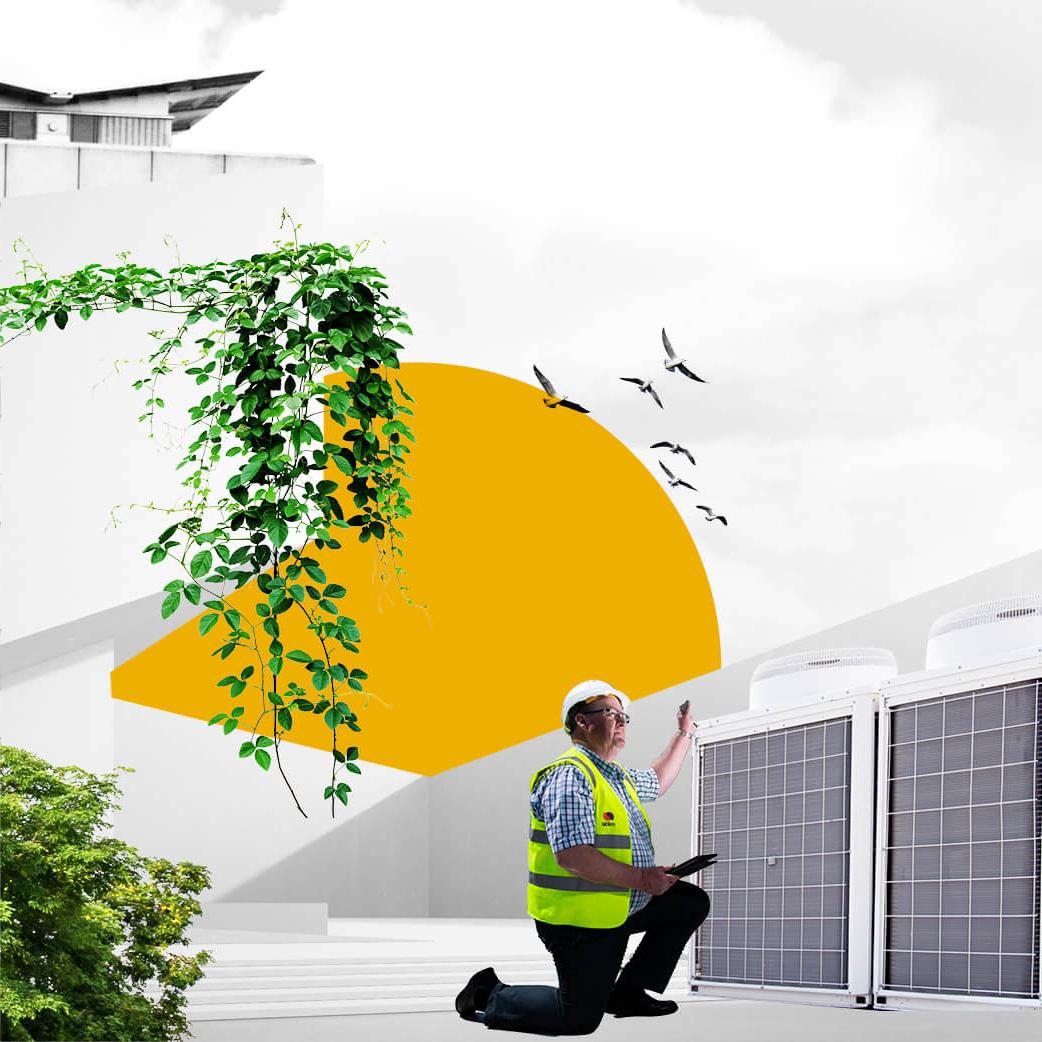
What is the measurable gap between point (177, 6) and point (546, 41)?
2.73m

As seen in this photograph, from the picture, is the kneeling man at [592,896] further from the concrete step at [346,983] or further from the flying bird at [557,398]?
the concrete step at [346,983]

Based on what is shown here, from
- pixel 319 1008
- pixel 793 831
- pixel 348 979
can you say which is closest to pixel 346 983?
pixel 348 979

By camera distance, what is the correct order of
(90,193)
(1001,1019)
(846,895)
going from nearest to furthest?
(1001,1019) → (846,895) → (90,193)

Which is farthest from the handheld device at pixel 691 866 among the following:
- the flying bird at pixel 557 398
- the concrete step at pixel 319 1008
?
the concrete step at pixel 319 1008

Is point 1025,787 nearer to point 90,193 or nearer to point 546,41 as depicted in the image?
point 90,193

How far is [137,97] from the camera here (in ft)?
30.5

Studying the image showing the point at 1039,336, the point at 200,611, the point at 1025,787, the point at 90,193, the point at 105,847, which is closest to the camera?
the point at 1025,787

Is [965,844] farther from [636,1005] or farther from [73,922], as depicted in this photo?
[73,922]

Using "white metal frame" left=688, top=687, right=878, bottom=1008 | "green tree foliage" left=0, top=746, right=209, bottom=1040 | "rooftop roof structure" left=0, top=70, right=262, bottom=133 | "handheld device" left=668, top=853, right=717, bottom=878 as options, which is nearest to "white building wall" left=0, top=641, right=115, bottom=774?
"rooftop roof structure" left=0, top=70, right=262, bottom=133

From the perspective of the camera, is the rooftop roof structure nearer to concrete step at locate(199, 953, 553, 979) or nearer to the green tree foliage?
concrete step at locate(199, 953, 553, 979)

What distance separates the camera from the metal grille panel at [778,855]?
4.10m

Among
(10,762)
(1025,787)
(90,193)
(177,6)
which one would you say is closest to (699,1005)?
(1025,787)

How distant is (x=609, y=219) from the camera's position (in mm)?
12820

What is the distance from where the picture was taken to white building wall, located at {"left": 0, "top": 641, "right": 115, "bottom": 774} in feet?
30.3
